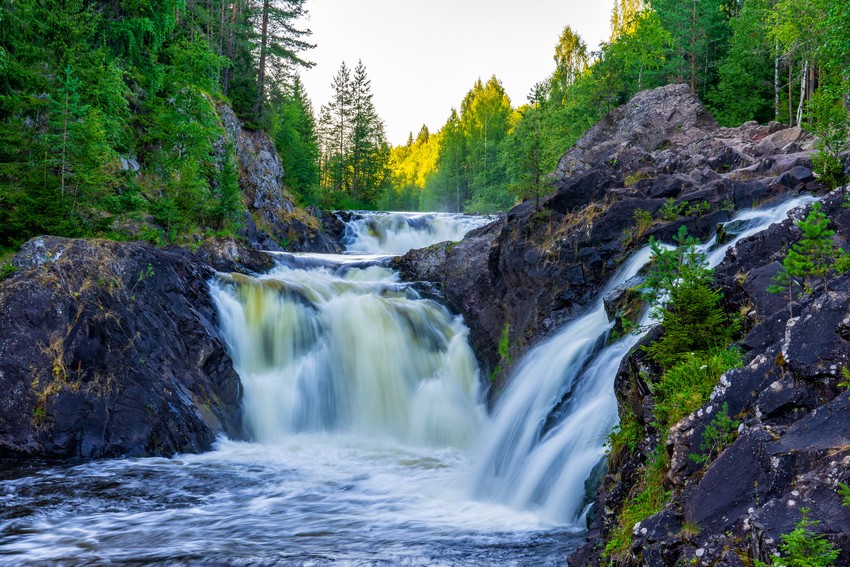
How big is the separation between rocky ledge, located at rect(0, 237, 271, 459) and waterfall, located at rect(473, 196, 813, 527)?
6210 millimetres

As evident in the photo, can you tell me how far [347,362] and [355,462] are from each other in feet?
14.0

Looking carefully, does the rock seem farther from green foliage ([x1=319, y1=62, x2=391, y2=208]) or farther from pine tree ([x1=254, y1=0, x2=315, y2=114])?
green foliage ([x1=319, y1=62, x2=391, y2=208])

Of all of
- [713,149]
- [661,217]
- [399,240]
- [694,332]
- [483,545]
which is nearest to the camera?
[694,332]

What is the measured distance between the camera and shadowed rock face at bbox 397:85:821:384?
1162cm

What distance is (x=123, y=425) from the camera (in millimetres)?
11164

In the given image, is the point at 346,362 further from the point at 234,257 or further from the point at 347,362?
the point at 234,257

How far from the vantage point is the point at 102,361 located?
1144cm

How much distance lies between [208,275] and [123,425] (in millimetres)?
5468

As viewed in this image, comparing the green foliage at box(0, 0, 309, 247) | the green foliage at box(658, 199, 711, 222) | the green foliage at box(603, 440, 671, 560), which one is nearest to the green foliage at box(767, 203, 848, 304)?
the green foliage at box(603, 440, 671, 560)

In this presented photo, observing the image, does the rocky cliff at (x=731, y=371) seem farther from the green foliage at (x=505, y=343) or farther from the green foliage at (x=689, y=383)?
the green foliage at (x=505, y=343)

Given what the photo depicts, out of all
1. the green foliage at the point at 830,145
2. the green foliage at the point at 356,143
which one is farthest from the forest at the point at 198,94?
the green foliage at the point at 356,143

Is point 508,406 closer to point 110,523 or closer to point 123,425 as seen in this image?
point 110,523

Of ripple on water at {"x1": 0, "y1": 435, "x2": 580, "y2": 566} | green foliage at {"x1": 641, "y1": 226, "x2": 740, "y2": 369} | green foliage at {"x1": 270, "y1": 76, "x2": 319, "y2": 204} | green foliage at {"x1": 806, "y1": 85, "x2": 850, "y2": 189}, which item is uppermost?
green foliage at {"x1": 270, "y1": 76, "x2": 319, "y2": 204}

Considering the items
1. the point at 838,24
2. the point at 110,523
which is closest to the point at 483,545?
the point at 110,523
